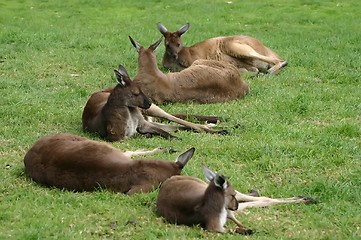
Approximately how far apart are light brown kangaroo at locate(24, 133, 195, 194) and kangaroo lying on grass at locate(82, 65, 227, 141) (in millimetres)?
1801

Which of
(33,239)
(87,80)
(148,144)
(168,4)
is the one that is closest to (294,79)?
(87,80)

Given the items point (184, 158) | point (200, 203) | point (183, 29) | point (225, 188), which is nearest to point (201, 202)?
point (200, 203)

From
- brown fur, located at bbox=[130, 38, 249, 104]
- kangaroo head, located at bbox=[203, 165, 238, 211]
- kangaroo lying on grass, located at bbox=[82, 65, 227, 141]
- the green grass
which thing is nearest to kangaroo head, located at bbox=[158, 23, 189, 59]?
the green grass

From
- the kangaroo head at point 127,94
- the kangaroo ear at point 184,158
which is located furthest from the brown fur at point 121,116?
the kangaroo ear at point 184,158

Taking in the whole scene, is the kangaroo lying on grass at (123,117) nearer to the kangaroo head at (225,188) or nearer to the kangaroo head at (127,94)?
the kangaroo head at (127,94)

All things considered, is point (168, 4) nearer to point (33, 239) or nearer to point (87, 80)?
point (87, 80)

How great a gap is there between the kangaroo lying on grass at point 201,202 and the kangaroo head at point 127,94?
2.74 metres

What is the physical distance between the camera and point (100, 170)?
6.83 metres

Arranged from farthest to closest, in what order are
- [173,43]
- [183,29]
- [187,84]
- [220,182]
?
[183,29] → [173,43] → [187,84] → [220,182]

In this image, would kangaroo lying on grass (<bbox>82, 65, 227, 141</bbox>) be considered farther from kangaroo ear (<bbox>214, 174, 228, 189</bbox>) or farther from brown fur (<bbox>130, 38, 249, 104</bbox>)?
kangaroo ear (<bbox>214, 174, 228, 189</bbox>)

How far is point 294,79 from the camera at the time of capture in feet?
39.8

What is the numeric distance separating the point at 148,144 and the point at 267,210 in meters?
2.47

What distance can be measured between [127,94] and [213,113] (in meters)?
1.50

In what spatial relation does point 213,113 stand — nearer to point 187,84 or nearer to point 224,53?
point 187,84
